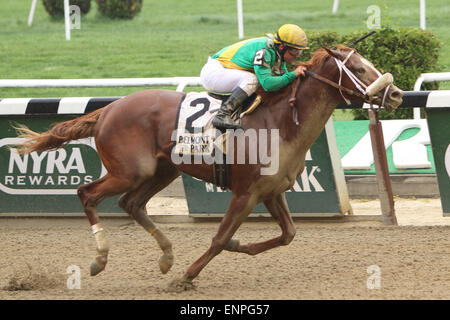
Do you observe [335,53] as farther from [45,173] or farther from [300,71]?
[45,173]

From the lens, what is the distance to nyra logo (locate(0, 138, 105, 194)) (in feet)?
25.7

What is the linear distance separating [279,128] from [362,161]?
304 centimetres

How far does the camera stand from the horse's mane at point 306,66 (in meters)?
5.68

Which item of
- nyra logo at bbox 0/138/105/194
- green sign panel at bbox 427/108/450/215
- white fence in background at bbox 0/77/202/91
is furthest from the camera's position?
white fence in background at bbox 0/77/202/91

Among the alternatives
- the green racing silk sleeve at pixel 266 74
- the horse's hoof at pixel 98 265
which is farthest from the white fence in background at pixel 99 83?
the horse's hoof at pixel 98 265

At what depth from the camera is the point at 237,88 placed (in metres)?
5.70

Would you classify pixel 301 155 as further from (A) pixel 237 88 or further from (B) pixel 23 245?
(B) pixel 23 245

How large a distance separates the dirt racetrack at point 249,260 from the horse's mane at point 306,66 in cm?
123

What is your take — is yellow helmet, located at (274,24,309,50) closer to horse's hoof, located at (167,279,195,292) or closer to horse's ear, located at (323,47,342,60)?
horse's ear, located at (323,47,342,60)

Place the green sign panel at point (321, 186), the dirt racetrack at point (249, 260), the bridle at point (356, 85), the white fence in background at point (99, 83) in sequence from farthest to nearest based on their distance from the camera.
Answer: the white fence in background at point (99, 83) → the green sign panel at point (321, 186) → the dirt racetrack at point (249, 260) → the bridle at point (356, 85)

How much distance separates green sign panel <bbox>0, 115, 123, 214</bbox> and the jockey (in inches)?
89.7

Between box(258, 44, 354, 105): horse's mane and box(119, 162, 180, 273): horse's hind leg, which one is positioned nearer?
box(258, 44, 354, 105): horse's mane

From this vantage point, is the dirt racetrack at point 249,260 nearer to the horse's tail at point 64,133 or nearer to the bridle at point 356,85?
the horse's tail at point 64,133

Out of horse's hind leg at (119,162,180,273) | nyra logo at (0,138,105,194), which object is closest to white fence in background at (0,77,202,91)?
nyra logo at (0,138,105,194)
